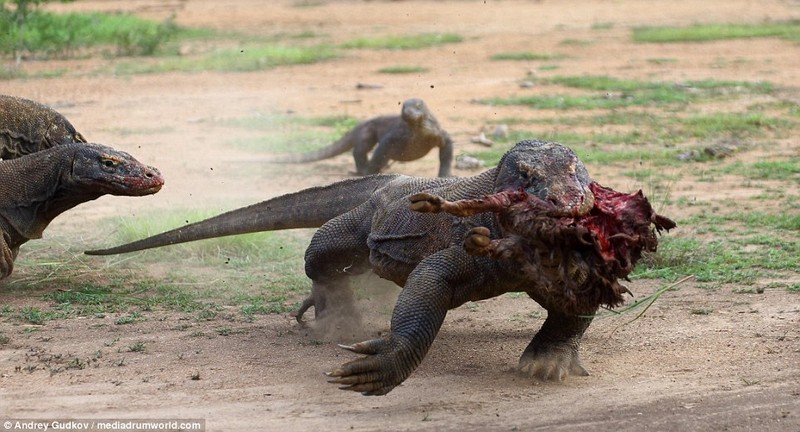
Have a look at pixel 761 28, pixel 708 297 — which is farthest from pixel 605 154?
pixel 761 28

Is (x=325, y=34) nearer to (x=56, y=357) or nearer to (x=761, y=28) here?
(x=761, y=28)

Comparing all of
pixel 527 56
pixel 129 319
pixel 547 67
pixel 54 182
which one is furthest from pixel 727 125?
pixel 129 319

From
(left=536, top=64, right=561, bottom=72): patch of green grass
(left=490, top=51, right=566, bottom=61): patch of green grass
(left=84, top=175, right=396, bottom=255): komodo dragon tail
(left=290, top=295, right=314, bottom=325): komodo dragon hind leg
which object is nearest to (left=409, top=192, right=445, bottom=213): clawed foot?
(left=84, top=175, right=396, bottom=255): komodo dragon tail

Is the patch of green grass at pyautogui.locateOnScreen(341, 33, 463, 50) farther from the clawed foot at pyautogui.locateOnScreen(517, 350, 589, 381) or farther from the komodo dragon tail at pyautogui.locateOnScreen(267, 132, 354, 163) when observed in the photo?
the clawed foot at pyautogui.locateOnScreen(517, 350, 589, 381)

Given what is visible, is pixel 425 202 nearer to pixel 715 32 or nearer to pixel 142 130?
pixel 142 130

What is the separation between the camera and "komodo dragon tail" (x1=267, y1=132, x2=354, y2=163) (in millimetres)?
11109

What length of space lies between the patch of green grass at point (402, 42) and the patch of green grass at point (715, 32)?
327 centimetres

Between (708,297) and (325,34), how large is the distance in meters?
16.9

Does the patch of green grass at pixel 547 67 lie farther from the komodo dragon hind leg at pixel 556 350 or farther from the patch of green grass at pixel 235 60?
the komodo dragon hind leg at pixel 556 350

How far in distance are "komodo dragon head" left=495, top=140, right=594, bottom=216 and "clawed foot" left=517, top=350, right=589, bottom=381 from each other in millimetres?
810

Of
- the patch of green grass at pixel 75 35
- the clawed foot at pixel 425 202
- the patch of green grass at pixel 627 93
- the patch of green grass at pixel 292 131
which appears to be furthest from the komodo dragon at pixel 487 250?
the patch of green grass at pixel 75 35

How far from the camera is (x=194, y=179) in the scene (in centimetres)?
1015

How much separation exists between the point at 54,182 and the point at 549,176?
3.50m

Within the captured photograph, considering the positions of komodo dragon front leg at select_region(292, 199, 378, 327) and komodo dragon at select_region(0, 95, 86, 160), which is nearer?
komodo dragon front leg at select_region(292, 199, 378, 327)
